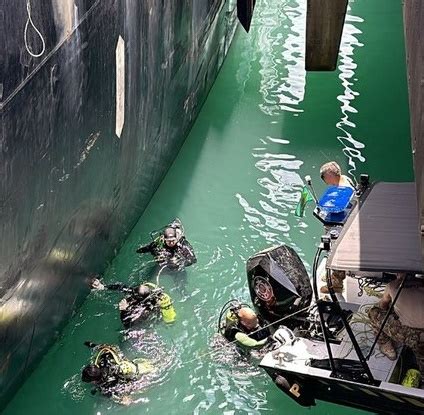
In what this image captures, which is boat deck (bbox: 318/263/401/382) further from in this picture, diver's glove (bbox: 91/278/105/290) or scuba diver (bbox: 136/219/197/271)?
diver's glove (bbox: 91/278/105/290)

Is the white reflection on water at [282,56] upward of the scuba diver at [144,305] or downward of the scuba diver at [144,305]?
upward

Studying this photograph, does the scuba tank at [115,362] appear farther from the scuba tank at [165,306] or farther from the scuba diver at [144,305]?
the scuba tank at [165,306]

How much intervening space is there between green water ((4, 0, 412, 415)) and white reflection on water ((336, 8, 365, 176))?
29 mm

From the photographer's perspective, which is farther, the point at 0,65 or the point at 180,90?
the point at 180,90

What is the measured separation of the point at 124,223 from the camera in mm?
10102

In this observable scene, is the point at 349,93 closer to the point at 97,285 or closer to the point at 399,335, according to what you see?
the point at 97,285

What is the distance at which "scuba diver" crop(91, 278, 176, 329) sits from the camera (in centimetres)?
864

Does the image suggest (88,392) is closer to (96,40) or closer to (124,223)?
(124,223)

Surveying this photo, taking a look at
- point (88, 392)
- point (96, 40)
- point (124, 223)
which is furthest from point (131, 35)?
point (88, 392)

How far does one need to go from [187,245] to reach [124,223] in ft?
3.11

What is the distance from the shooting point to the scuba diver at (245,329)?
8016mm

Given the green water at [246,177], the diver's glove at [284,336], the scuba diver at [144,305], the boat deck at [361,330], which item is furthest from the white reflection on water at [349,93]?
the diver's glove at [284,336]

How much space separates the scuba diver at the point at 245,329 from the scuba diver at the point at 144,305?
2.46 feet

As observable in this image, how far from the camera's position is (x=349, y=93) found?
14.3 m
